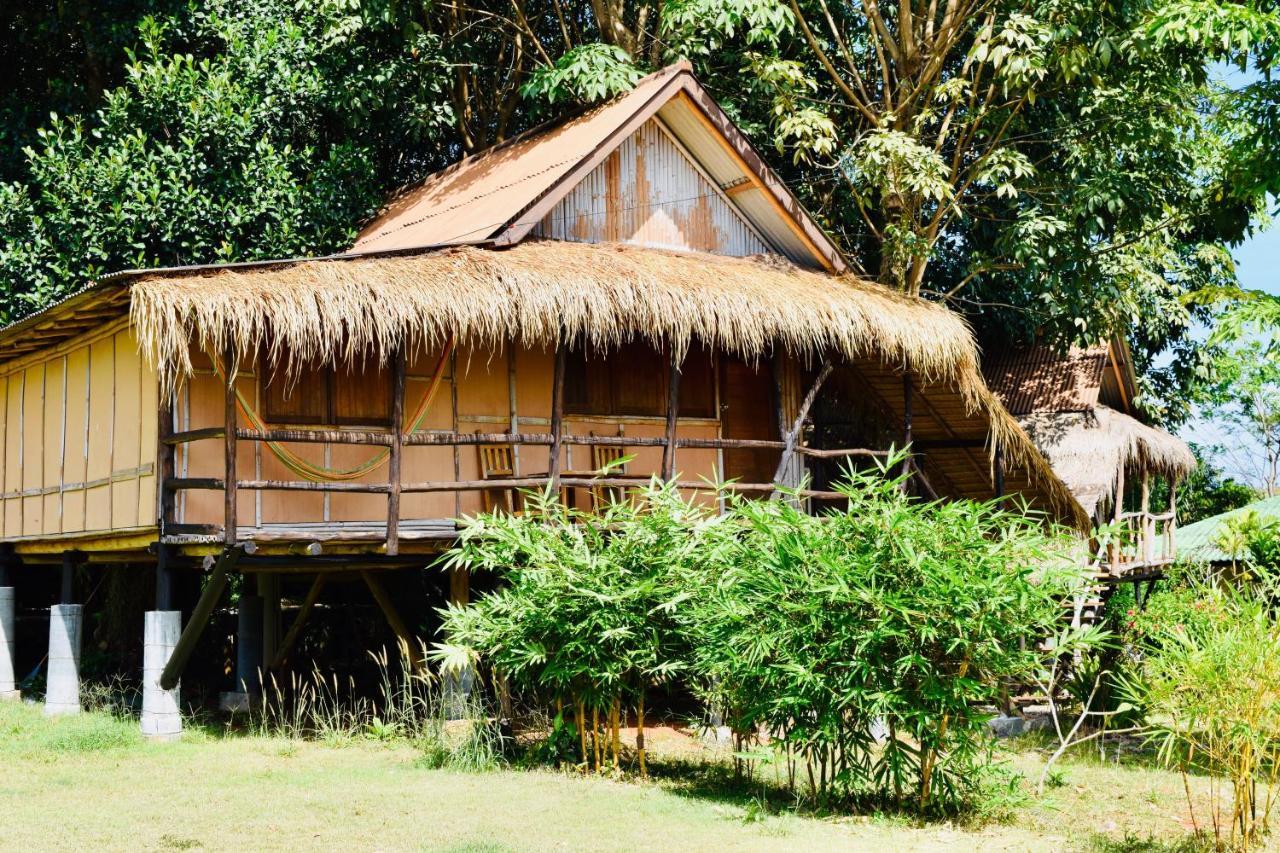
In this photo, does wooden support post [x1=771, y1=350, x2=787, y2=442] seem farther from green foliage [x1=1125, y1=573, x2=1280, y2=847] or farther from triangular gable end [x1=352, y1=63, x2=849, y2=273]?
green foliage [x1=1125, y1=573, x2=1280, y2=847]

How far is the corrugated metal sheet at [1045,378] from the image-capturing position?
2066 cm

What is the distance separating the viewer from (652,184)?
1379cm

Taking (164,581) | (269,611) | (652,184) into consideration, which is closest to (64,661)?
(269,611)

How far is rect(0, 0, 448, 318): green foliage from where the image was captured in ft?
49.9

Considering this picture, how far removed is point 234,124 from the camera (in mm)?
15781

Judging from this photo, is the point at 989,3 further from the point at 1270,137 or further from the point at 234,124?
the point at 234,124

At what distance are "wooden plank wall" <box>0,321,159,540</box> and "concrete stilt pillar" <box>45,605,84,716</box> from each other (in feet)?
2.53

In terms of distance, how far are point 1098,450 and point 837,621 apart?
42.3 ft

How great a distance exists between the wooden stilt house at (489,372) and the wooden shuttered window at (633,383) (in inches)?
1.1

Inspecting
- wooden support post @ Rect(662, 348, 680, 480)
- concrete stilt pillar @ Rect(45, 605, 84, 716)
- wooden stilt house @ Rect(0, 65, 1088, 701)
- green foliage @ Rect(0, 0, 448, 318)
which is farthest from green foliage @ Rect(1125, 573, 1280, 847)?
green foliage @ Rect(0, 0, 448, 318)

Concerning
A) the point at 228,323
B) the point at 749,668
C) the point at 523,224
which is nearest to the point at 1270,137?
the point at 523,224

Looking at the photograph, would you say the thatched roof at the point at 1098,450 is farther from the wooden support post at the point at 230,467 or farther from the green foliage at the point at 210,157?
the wooden support post at the point at 230,467

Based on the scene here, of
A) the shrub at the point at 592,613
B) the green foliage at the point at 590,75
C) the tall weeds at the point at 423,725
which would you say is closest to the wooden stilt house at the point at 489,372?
the green foliage at the point at 590,75

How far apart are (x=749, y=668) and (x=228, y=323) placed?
15.0 ft
